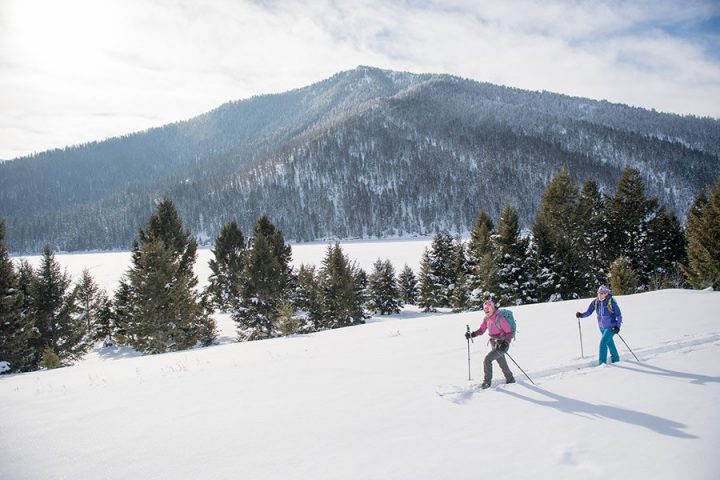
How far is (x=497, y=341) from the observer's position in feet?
28.5

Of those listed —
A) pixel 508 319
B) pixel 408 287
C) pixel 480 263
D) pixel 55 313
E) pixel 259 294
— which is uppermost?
pixel 480 263

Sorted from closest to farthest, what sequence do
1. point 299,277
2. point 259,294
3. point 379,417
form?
point 379,417 < point 259,294 < point 299,277

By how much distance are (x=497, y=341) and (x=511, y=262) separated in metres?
22.1

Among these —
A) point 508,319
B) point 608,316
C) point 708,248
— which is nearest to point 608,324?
point 608,316

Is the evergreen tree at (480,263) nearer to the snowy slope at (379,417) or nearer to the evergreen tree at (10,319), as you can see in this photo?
the snowy slope at (379,417)

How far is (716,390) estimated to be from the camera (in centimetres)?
775

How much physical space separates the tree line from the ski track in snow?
13412mm

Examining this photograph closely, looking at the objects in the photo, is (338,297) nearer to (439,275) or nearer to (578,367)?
(439,275)

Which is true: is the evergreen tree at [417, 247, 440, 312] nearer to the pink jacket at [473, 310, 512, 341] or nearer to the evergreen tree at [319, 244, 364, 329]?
the evergreen tree at [319, 244, 364, 329]

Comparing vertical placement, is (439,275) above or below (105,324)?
above

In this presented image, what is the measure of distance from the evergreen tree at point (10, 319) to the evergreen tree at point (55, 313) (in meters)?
6.44

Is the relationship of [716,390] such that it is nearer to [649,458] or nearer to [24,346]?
[649,458]

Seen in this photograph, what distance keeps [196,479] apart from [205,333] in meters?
24.5

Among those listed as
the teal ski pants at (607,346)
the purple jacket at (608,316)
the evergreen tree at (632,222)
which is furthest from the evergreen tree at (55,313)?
the evergreen tree at (632,222)
